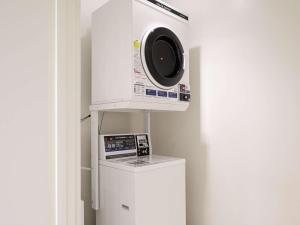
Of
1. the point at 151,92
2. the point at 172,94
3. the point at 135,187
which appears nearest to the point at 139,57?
the point at 151,92

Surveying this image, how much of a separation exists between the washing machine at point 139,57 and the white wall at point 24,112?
929 mm

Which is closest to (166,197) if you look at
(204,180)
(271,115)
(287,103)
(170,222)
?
(170,222)

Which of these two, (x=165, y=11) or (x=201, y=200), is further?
(x=201, y=200)

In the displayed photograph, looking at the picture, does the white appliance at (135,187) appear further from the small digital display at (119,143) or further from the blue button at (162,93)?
the blue button at (162,93)

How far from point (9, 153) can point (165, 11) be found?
1540 mm

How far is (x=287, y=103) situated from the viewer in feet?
5.11

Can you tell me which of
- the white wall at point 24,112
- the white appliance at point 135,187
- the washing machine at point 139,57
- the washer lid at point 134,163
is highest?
the washing machine at point 139,57

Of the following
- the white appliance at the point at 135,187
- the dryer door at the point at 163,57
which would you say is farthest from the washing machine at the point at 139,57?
the white appliance at the point at 135,187

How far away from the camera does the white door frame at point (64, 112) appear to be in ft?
2.03

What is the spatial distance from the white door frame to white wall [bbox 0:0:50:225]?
2 cm

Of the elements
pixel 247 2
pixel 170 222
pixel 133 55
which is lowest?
pixel 170 222

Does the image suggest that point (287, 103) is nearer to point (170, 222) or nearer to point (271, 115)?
point (271, 115)

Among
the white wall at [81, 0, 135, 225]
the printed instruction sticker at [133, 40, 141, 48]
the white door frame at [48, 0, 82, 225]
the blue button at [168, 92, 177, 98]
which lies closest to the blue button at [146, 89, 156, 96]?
the blue button at [168, 92, 177, 98]

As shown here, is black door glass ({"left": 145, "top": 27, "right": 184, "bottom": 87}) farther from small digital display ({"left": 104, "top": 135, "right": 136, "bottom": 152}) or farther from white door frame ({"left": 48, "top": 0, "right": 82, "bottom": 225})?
white door frame ({"left": 48, "top": 0, "right": 82, "bottom": 225})
